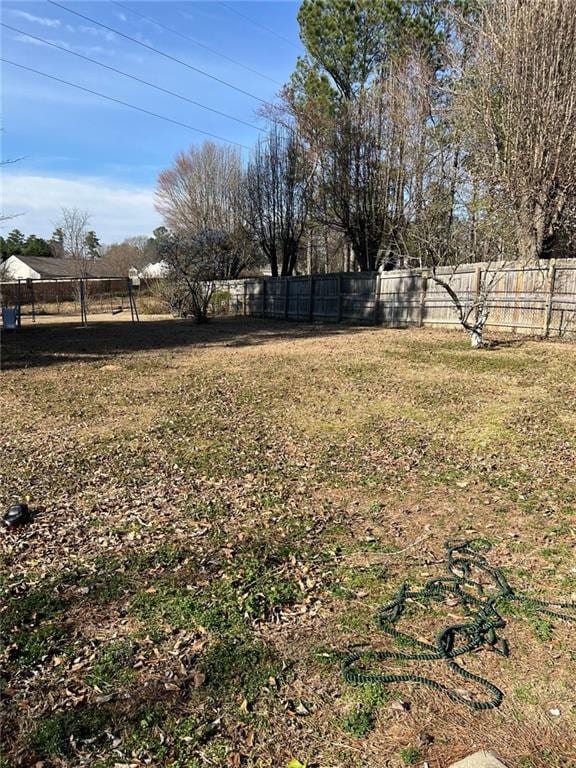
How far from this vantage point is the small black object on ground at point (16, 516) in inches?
134

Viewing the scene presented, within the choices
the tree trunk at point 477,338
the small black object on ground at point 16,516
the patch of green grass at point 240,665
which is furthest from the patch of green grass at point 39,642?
the tree trunk at point 477,338

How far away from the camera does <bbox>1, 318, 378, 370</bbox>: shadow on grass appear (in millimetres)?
11148

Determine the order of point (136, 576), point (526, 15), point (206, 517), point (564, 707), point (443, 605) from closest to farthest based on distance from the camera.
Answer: point (564, 707), point (443, 605), point (136, 576), point (206, 517), point (526, 15)

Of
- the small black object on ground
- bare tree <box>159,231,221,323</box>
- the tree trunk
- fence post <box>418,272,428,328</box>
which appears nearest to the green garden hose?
the small black object on ground

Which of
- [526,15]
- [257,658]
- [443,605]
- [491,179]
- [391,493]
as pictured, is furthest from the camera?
[491,179]

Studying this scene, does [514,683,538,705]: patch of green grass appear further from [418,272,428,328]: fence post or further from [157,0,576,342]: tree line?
[418,272,428,328]: fence post

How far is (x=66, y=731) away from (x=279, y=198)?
24.8 metres

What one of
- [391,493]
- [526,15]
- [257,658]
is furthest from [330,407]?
[526,15]

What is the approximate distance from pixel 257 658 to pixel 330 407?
14.4ft

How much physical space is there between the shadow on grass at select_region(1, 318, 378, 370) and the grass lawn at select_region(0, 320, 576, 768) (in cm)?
452

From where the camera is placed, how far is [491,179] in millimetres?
12969

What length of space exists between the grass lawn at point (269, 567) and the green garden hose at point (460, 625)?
5 centimetres

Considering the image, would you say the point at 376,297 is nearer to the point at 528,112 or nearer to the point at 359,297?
the point at 359,297

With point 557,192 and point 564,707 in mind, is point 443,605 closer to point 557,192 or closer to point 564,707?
point 564,707
